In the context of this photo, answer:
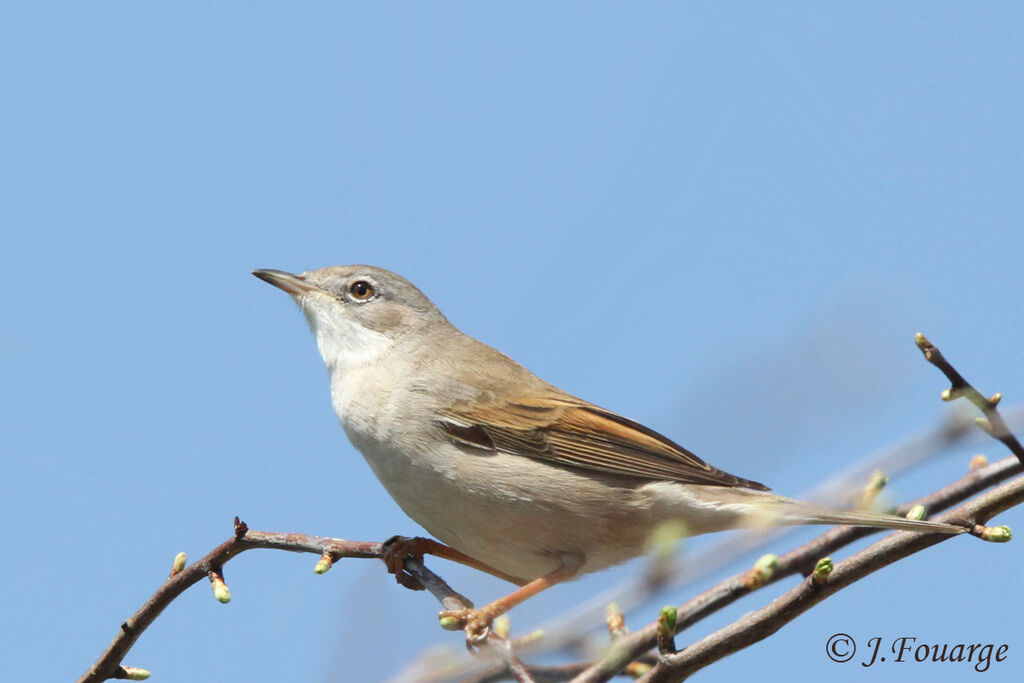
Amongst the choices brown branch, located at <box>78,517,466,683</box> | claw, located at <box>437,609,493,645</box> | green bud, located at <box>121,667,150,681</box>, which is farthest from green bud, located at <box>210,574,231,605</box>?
claw, located at <box>437,609,493,645</box>

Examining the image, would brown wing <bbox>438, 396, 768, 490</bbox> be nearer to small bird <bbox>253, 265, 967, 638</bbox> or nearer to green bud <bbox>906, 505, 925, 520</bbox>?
small bird <bbox>253, 265, 967, 638</bbox>

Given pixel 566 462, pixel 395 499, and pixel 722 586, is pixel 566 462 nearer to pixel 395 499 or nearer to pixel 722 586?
pixel 395 499

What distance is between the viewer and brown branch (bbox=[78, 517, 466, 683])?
3963 mm

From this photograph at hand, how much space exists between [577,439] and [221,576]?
234cm

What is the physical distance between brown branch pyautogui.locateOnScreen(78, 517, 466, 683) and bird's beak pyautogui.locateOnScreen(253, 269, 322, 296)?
2.68 m

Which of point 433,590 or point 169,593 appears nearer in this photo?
point 169,593

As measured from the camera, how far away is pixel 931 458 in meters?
3.19

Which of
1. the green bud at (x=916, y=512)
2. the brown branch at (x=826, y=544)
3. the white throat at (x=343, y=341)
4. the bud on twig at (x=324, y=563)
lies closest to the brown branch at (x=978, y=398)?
the brown branch at (x=826, y=544)

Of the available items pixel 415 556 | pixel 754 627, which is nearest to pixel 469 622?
pixel 415 556

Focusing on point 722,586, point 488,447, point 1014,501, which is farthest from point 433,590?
point 1014,501

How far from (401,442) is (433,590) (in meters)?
1.34

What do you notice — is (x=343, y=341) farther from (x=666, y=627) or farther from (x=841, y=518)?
(x=666, y=627)

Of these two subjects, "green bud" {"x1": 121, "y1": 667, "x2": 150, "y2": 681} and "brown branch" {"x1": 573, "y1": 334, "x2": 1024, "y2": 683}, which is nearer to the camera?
"brown branch" {"x1": 573, "y1": 334, "x2": 1024, "y2": 683}

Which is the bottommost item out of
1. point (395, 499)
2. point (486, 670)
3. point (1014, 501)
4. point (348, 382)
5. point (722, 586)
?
point (486, 670)
